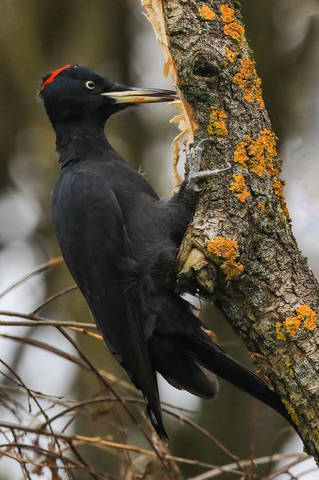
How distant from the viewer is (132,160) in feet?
17.4

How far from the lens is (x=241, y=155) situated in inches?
103

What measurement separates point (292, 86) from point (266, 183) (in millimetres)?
2577

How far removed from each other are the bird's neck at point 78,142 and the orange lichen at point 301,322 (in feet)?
5.35

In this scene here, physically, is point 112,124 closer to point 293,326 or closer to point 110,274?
point 110,274

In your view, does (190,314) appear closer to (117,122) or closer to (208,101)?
(208,101)

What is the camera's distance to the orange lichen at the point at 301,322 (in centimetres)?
242

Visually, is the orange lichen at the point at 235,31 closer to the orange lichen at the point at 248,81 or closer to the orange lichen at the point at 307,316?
the orange lichen at the point at 248,81

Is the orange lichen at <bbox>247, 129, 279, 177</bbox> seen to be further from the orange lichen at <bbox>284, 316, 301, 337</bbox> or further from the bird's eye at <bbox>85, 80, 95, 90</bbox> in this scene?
the bird's eye at <bbox>85, 80, 95, 90</bbox>

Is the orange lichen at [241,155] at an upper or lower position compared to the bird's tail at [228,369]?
upper

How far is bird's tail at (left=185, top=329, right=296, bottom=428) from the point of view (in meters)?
2.82

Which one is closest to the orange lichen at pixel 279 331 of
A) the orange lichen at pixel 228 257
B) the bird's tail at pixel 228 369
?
the orange lichen at pixel 228 257

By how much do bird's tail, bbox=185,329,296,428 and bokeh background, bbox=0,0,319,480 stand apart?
1.68m

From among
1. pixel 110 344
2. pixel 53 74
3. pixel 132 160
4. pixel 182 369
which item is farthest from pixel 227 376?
pixel 132 160

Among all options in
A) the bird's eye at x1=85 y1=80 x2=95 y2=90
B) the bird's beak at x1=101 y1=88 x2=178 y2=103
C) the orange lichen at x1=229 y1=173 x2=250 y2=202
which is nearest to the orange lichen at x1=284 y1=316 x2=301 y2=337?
the orange lichen at x1=229 y1=173 x2=250 y2=202
